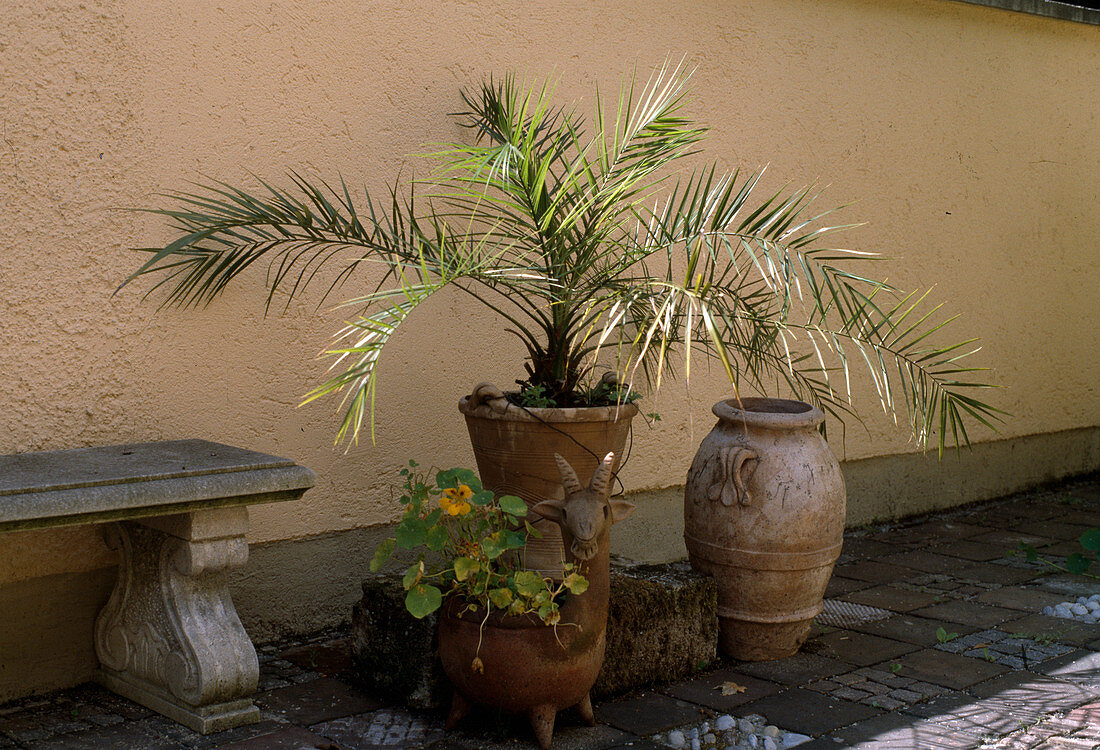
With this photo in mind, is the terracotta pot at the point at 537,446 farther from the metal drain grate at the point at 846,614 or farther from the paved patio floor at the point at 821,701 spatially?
the metal drain grate at the point at 846,614

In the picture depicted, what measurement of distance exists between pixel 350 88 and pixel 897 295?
127 inches

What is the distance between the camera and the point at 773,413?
3.70m

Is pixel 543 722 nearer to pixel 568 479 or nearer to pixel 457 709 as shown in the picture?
pixel 457 709

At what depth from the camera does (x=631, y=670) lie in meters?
3.35

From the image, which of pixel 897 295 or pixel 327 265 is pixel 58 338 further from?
pixel 897 295

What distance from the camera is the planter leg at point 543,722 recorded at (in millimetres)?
2873

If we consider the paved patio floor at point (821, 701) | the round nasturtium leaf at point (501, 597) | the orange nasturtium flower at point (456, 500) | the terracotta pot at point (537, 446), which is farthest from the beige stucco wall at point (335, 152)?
the round nasturtium leaf at point (501, 597)

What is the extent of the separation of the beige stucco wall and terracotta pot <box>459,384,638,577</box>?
0.77 m

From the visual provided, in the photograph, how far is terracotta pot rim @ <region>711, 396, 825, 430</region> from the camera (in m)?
3.60

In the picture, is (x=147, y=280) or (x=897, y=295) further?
(x=897, y=295)

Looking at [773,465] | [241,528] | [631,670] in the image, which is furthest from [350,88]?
[631,670]

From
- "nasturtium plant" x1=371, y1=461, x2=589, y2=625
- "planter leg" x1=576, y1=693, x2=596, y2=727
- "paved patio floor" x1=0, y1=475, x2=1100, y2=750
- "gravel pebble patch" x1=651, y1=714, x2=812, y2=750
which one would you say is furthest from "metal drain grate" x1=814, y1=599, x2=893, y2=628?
"nasturtium plant" x1=371, y1=461, x2=589, y2=625

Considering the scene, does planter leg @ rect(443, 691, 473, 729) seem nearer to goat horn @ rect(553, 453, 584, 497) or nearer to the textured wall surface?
goat horn @ rect(553, 453, 584, 497)

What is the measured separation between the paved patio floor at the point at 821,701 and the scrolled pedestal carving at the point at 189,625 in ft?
0.23
